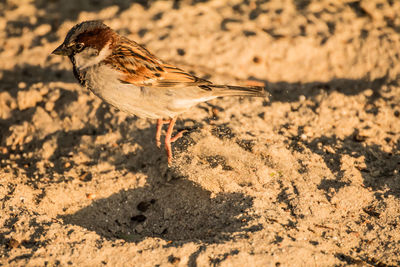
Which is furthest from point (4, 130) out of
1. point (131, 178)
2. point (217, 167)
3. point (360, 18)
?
point (360, 18)

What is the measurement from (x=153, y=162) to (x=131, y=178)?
30 centimetres

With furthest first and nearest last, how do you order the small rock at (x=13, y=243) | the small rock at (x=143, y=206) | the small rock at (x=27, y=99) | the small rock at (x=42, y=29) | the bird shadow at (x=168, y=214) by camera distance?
1. the small rock at (x=42, y=29)
2. the small rock at (x=27, y=99)
3. the small rock at (x=143, y=206)
4. the bird shadow at (x=168, y=214)
5. the small rock at (x=13, y=243)

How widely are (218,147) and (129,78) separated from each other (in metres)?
1.12

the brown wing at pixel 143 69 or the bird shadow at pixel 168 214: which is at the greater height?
the brown wing at pixel 143 69

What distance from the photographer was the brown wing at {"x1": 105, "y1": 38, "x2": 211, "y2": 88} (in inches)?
168

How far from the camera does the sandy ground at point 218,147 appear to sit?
3627mm

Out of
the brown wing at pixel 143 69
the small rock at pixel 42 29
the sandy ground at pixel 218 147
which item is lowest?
the sandy ground at pixel 218 147

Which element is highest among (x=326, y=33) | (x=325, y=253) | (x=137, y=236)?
(x=326, y=33)

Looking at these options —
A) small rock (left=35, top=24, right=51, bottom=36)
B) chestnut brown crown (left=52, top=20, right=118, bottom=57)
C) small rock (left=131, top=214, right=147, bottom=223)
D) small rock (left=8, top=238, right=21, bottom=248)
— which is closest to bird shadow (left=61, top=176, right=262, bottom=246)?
small rock (left=131, top=214, right=147, bottom=223)

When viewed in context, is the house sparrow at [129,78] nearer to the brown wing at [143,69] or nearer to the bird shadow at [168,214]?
the brown wing at [143,69]

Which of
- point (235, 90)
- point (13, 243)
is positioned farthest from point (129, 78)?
point (13, 243)

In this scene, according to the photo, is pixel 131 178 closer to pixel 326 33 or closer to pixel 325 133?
pixel 325 133

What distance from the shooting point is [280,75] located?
634 cm

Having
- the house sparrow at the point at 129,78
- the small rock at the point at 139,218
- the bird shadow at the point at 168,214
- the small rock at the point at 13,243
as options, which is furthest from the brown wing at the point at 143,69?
the small rock at the point at 13,243
